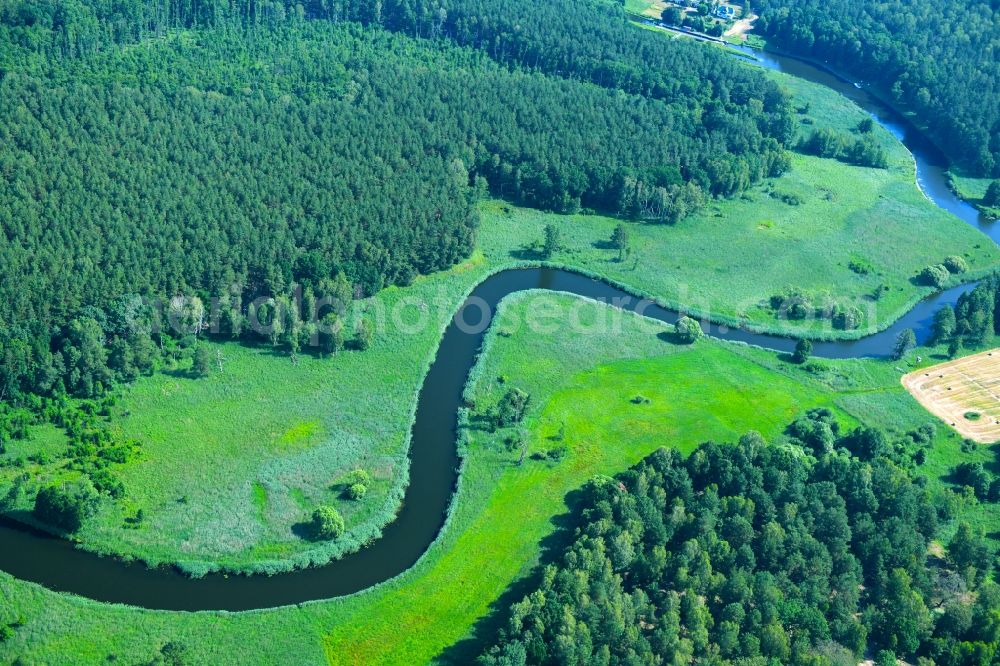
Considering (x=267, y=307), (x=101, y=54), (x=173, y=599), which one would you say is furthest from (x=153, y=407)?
(x=101, y=54)

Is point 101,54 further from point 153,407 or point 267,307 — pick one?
point 153,407

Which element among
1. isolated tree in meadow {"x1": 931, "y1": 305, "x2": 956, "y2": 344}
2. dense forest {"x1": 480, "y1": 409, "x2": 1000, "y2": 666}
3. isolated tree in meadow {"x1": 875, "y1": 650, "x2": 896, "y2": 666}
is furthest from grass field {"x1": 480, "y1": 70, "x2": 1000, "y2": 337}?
isolated tree in meadow {"x1": 875, "y1": 650, "x2": 896, "y2": 666}

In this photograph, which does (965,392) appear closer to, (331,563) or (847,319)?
(847,319)

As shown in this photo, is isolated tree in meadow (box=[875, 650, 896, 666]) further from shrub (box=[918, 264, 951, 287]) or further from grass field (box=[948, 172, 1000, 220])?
grass field (box=[948, 172, 1000, 220])

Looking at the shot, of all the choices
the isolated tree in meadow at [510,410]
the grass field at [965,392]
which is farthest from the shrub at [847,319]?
the isolated tree in meadow at [510,410]

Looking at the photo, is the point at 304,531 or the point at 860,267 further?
the point at 860,267

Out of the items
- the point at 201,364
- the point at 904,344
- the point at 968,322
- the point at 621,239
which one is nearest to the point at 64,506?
the point at 201,364
